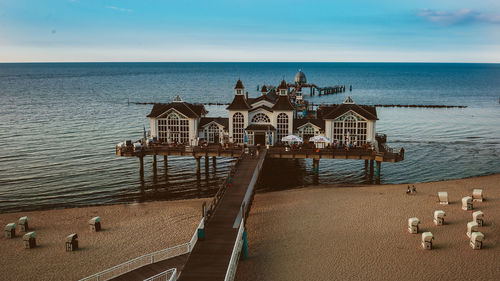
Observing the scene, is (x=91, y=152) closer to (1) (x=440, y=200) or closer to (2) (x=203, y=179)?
(2) (x=203, y=179)

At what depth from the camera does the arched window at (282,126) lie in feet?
137

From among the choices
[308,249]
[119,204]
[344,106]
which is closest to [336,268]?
[308,249]

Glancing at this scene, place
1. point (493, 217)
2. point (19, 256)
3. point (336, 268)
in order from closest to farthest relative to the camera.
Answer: point (336, 268) → point (19, 256) → point (493, 217)

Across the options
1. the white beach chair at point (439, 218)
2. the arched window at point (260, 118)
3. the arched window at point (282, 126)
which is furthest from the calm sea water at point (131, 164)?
the white beach chair at point (439, 218)

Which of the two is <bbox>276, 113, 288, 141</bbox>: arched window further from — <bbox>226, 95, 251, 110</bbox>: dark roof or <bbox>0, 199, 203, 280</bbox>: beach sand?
<bbox>0, 199, 203, 280</bbox>: beach sand

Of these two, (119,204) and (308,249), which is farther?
(119,204)

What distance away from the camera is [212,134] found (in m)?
43.5

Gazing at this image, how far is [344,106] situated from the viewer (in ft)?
133

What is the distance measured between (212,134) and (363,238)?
876 inches

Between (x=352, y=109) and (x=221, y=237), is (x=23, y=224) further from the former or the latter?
(x=352, y=109)

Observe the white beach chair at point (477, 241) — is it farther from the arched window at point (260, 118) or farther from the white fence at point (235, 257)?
the arched window at point (260, 118)

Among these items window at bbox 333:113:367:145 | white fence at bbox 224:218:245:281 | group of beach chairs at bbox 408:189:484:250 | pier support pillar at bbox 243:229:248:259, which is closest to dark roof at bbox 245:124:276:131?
window at bbox 333:113:367:145

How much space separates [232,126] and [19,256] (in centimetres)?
2296

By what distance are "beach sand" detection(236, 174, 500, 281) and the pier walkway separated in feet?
5.94
